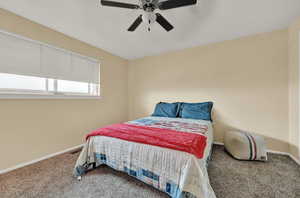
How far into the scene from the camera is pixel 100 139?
162cm

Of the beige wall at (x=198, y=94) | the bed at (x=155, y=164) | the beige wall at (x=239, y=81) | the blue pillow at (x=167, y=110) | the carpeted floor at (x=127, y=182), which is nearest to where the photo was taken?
the bed at (x=155, y=164)

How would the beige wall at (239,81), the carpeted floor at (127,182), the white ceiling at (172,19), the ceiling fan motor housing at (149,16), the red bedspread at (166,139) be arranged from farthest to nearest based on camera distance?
1. the beige wall at (239,81)
2. the white ceiling at (172,19)
3. the ceiling fan motor housing at (149,16)
4. the carpeted floor at (127,182)
5. the red bedspread at (166,139)

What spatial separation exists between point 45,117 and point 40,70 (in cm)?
81

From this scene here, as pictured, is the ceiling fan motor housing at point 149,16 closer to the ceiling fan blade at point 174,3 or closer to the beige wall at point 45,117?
the ceiling fan blade at point 174,3

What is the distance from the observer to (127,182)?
1.49 m

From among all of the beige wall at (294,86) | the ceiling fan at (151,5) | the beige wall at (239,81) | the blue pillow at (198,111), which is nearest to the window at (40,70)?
the ceiling fan at (151,5)

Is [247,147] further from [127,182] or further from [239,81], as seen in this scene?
[127,182]

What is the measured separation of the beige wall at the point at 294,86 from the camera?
1.92m

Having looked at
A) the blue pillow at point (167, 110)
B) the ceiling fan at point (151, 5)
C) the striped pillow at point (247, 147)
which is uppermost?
the ceiling fan at point (151, 5)

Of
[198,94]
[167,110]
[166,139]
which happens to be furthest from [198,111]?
[166,139]

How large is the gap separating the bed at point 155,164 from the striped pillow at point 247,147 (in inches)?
42.8

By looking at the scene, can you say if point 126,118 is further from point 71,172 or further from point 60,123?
point 71,172

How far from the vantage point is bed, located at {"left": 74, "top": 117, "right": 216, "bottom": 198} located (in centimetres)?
108

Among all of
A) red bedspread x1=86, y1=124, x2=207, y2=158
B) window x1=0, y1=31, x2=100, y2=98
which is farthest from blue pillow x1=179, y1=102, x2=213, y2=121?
window x1=0, y1=31, x2=100, y2=98
